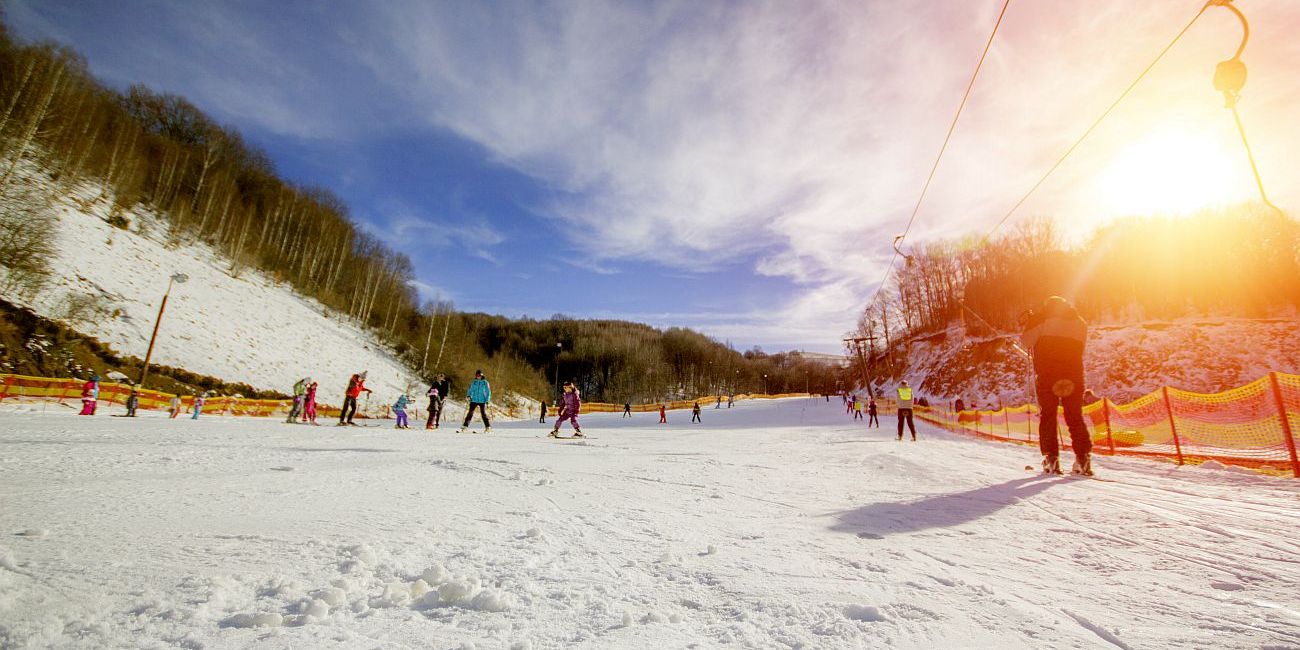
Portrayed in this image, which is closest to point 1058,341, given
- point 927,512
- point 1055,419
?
point 1055,419

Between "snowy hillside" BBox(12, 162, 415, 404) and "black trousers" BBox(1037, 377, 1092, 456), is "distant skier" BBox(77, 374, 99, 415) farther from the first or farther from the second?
"black trousers" BBox(1037, 377, 1092, 456)

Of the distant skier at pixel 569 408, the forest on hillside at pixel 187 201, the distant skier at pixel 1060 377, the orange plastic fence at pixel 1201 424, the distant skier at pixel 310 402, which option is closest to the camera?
the distant skier at pixel 1060 377

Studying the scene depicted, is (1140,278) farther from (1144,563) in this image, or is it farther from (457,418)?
(457,418)

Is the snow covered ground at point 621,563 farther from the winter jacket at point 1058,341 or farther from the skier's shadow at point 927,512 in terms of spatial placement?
the winter jacket at point 1058,341

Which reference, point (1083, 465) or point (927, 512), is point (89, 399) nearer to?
point (927, 512)

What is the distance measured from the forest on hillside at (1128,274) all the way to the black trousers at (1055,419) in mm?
33896

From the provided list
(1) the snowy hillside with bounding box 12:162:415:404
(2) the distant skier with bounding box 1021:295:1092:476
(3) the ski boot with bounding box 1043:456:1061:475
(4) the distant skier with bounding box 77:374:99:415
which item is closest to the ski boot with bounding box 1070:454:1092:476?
(2) the distant skier with bounding box 1021:295:1092:476

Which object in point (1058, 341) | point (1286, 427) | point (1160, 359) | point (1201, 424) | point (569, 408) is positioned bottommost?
point (569, 408)

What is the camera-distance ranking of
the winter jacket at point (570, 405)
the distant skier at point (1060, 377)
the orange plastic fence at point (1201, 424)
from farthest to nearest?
the winter jacket at point (570, 405)
the orange plastic fence at point (1201, 424)
the distant skier at point (1060, 377)

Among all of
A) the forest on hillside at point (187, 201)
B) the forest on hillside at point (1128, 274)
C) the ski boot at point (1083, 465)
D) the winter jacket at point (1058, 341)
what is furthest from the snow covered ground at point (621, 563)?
the forest on hillside at point (1128, 274)

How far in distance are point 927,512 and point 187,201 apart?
57019 mm

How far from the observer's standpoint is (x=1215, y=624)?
1.78 meters

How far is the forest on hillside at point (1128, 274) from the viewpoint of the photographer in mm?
39062

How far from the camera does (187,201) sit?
39906 mm
